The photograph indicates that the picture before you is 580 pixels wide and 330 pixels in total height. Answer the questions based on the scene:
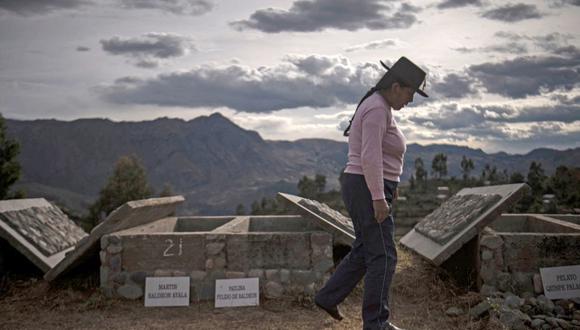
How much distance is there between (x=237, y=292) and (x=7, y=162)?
1861 cm

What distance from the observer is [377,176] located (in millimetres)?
4141

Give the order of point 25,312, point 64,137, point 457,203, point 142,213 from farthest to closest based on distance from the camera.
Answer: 1. point 64,137
2. point 457,203
3. point 142,213
4. point 25,312

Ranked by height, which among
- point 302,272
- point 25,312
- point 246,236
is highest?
point 246,236

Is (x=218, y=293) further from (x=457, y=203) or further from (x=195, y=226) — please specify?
(x=457, y=203)

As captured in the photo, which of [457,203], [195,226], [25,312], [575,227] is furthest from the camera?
[195,226]

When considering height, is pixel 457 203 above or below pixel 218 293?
above

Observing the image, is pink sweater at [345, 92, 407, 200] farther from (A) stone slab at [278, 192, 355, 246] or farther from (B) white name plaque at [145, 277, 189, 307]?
(B) white name plaque at [145, 277, 189, 307]

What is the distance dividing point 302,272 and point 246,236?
85cm

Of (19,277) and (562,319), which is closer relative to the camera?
(562,319)

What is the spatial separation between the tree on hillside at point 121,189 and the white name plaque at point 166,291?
67.8ft

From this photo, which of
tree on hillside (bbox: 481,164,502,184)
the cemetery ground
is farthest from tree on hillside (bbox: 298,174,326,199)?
the cemetery ground

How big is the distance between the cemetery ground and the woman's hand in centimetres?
187

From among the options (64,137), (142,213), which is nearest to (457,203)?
(142,213)

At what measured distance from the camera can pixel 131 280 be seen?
6574mm
